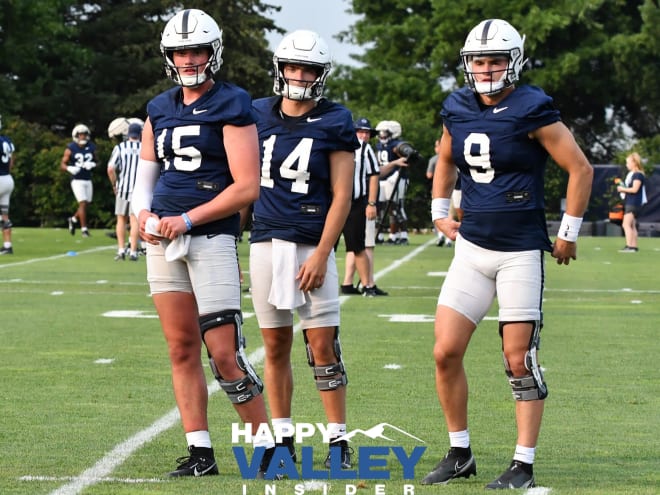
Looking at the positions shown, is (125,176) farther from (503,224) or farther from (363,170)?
(503,224)

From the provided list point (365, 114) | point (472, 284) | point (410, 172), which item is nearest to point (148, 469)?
point (472, 284)

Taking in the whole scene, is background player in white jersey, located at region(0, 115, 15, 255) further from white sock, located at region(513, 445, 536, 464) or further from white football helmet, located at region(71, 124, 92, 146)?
white sock, located at region(513, 445, 536, 464)

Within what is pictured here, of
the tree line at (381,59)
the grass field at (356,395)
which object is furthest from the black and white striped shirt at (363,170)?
the tree line at (381,59)

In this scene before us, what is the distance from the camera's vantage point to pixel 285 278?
6883 mm

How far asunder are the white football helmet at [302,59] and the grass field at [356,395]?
165 cm

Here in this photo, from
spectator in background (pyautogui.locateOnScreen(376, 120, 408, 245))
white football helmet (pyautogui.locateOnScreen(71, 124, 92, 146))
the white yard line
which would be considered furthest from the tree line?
the white yard line

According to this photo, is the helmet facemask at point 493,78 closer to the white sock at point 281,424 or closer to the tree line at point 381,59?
the white sock at point 281,424

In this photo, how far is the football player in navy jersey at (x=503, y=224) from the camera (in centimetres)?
658

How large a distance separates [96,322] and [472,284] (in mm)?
7615

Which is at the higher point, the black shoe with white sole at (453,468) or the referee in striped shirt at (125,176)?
the referee in striped shirt at (125,176)

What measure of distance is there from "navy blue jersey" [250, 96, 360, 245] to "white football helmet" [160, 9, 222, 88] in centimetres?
52

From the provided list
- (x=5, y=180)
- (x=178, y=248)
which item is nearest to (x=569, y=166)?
(x=178, y=248)

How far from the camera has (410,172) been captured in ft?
128

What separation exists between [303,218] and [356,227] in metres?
9.40
